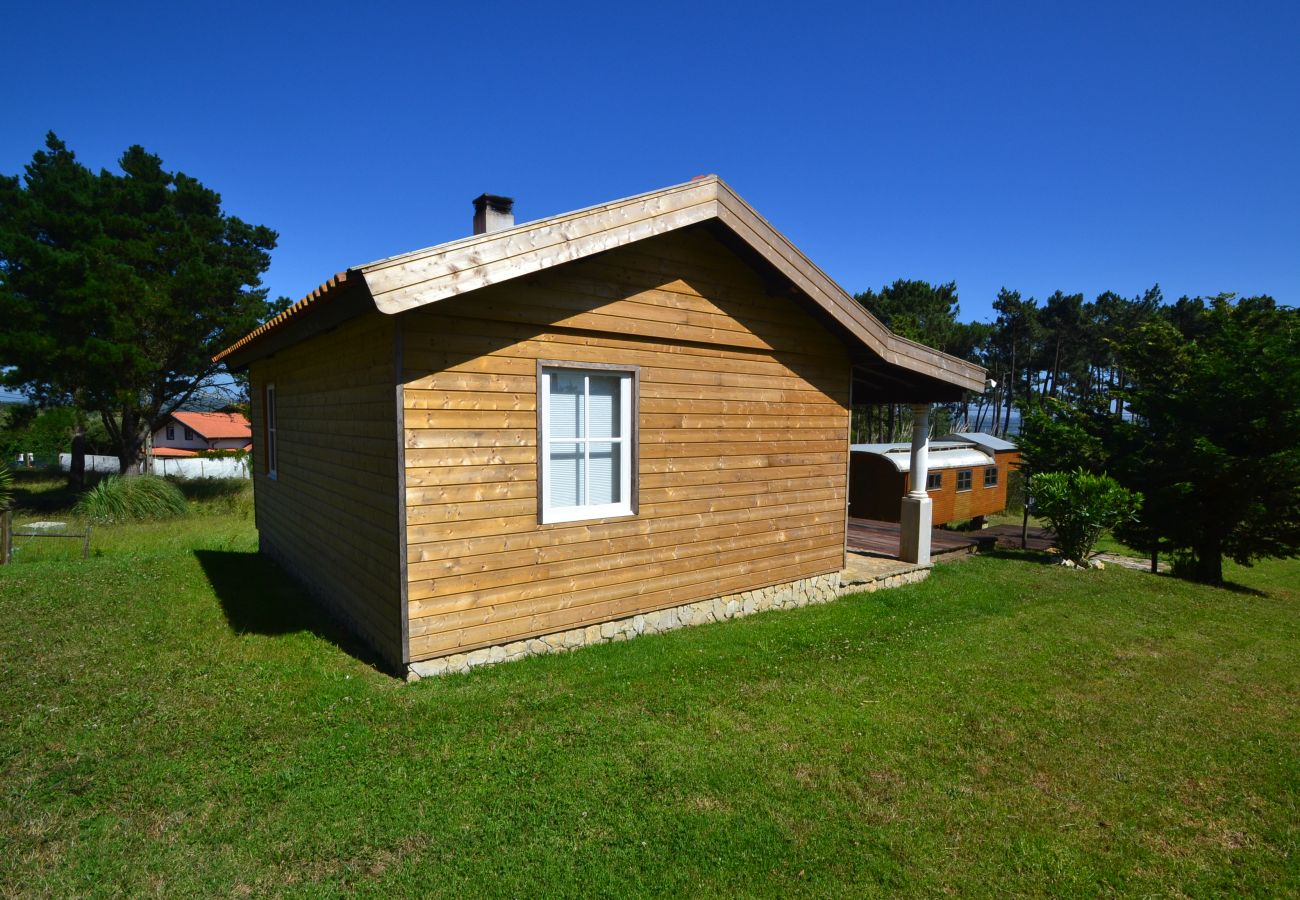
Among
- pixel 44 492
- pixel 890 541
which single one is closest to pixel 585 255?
pixel 890 541

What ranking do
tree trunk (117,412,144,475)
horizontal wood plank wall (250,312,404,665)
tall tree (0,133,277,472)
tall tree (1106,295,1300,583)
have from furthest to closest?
tree trunk (117,412,144,475), tall tree (0,133,277,472), tall tree (1106,295,1300,583), horizontal wood plank wall (250,312,404,665)

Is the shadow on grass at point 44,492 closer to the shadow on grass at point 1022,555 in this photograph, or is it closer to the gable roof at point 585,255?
the gable roof at point 585,255

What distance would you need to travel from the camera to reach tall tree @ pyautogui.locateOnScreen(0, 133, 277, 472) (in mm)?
17609

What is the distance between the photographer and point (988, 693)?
5289 millimetres

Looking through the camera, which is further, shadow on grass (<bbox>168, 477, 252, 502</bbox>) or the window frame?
shadow on grass (<bbox>168, 477, 252, 502</bbox>)

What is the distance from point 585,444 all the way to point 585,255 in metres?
1.69

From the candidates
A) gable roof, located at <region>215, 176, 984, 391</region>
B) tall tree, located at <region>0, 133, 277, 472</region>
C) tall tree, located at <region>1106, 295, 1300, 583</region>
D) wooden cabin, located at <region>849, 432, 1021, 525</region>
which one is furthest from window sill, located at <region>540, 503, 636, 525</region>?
tall tree, located at <region>0, 133, 277, 472</region>

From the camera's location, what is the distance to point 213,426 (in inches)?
1774

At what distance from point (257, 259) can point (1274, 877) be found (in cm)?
3060

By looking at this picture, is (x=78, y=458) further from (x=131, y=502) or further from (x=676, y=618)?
(x=676, y=618)

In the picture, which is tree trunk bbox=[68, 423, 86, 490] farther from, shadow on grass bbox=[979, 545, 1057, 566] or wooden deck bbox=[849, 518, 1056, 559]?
shadow on grass bbox=[979, 545, 1057, 566]

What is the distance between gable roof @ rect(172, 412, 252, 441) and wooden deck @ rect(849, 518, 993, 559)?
142 feet

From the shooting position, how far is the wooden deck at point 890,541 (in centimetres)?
1070

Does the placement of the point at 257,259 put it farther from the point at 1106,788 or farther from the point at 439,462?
the point at 1106,788
